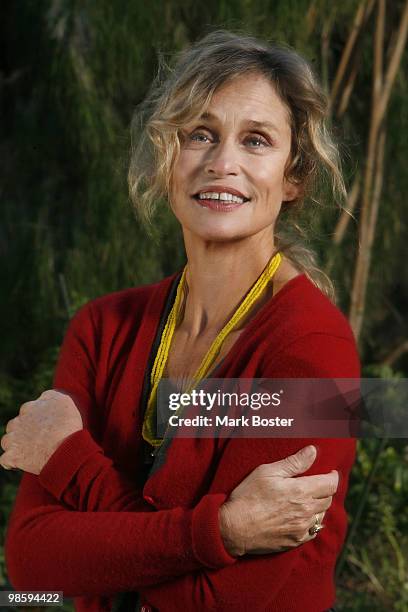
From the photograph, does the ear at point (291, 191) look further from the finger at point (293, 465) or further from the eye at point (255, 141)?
the finger at point (293, 465)

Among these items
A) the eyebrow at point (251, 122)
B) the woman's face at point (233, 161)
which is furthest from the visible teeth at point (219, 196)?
the eyebrow at point (251, 122)

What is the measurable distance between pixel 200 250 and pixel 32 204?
2059 mm

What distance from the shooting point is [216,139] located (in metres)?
1.49

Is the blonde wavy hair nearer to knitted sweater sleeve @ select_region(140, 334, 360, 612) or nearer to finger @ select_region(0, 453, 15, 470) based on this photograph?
knitted sweater sleeve @ select_region(140, 334, 360, 612)

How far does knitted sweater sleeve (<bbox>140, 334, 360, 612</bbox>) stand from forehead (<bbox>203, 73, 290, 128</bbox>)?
1.17ft

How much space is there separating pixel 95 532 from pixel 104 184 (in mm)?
2067

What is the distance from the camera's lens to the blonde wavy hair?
1481mm

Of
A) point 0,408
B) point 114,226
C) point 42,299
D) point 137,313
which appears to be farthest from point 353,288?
point 137,313

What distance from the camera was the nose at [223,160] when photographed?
4.80ft

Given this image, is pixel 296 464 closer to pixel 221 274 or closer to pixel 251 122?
pixel 221 274

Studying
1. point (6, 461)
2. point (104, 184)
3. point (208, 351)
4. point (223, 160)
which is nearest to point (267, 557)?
point (208, 351)

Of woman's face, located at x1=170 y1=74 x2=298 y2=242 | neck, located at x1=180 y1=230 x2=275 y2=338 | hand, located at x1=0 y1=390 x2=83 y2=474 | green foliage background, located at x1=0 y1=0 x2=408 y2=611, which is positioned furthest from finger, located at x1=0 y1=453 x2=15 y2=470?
green foliage background, located at x1=0 y1=0 x2=408 y2=611

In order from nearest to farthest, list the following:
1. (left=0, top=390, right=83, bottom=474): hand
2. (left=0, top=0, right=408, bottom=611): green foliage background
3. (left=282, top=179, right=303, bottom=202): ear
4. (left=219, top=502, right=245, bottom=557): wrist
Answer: (left=219, top=502, right=245, bottom=557): wrist → (left=0, top=390, right=83, bottom=474): hand → (left=282, top=179, right=303, bottom=202): ear → (left=0, top=0, right=408, bottom=611): green foliage background

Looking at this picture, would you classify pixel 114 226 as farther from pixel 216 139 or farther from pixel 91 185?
pixel 216 139
